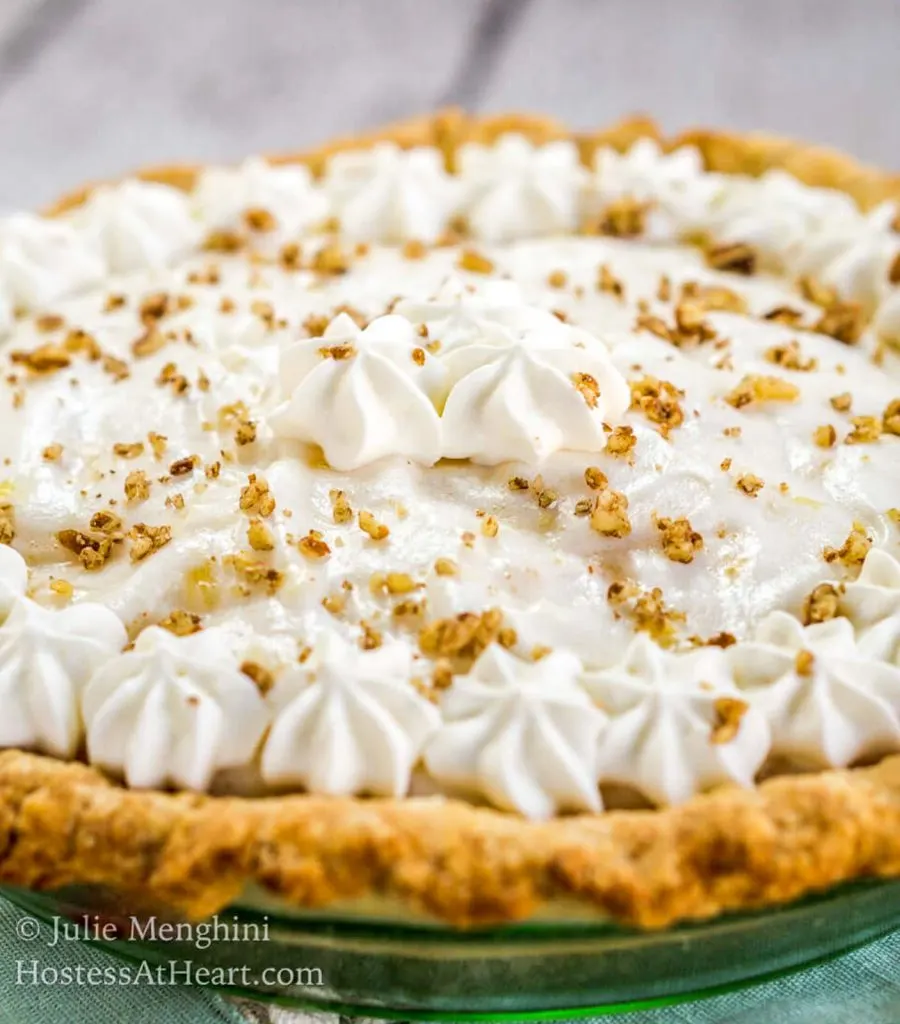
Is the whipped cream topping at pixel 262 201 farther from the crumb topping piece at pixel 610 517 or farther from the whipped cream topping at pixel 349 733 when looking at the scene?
the whipped cream topping at pixel 349 733

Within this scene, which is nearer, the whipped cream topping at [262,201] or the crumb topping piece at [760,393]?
the crumb topping piece at [760,393]

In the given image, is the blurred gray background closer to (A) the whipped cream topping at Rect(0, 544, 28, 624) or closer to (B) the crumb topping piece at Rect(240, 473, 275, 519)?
(A) the whipped cream topping at Rect(0, 544, 28, 624)

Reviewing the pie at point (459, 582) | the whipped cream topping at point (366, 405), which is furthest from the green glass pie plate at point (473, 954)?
the whipped cream topping at point (366, 405)

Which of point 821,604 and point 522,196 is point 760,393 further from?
point 522,196

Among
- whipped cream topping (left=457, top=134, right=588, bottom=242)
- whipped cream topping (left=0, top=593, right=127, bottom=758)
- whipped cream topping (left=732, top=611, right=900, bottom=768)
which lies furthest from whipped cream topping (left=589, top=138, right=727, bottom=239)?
whipped cream topping (left=0, top=593, right=127, bottom=758)

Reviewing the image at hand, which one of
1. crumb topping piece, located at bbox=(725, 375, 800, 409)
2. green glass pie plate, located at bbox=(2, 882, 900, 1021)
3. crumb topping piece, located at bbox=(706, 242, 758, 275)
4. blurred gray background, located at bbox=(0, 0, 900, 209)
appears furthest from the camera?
blurred gray background, located at bbox=(0, 0, 900, 209)

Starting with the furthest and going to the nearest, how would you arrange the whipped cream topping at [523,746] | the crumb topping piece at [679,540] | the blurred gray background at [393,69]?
the blurred gray background at [393,69]
the crumb topping piece at [679,540]
the whipped cream topping at [523,746]

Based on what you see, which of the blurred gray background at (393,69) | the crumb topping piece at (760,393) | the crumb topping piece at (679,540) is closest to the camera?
the crumb topping piece at (679,540)
